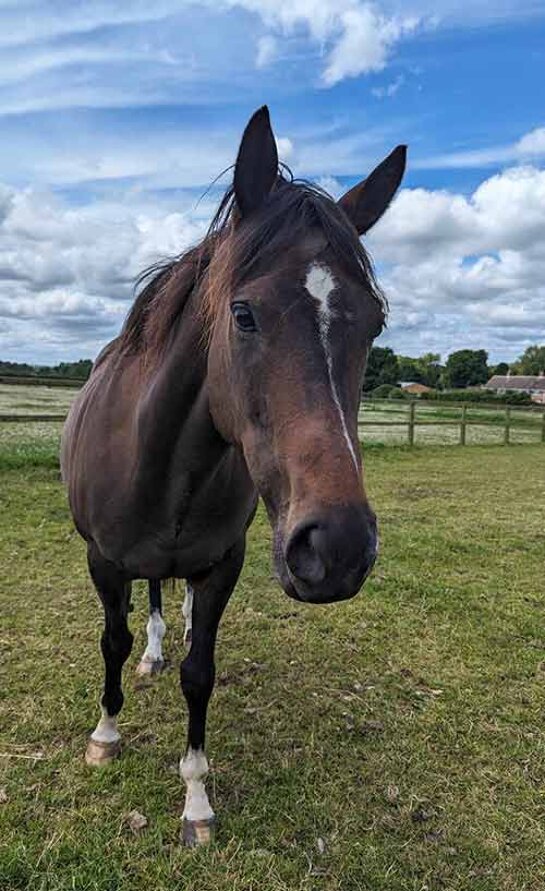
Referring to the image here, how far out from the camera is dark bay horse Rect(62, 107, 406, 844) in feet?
4.63

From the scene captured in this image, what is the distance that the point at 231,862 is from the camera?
229 cm

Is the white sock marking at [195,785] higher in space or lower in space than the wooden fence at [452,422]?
lower

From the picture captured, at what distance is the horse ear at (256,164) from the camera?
1.68m

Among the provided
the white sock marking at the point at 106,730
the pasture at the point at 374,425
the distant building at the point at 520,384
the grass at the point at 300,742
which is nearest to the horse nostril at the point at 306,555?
the grass at the point at 300,742

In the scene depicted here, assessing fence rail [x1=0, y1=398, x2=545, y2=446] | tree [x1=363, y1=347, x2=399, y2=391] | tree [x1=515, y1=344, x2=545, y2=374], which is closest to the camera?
tree [x1=363, y1=347, x2=399, y2=391]

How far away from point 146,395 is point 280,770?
1896 mm

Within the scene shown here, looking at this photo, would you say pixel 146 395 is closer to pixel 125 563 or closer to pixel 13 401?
pixel 125 563

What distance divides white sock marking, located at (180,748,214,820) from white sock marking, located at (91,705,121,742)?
41cm

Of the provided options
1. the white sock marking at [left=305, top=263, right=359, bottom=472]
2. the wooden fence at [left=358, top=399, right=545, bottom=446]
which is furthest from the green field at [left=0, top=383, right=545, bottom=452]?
the white sock marking at [left=305, top=263, right=359, bottom=472]

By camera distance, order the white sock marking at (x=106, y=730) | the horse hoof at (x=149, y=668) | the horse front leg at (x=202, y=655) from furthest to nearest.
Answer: the horse hoof at (x=149, y=668) → the white sock marking at (x=106, y=730) → the horse front leg at (x=202, y=655)

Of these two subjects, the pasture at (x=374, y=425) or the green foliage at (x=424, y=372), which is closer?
the pasture at (x=374, y=425)

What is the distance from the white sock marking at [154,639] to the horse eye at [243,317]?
2819 millimetres

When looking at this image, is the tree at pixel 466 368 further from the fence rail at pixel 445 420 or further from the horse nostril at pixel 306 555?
the horse nostril at pixel 306 555

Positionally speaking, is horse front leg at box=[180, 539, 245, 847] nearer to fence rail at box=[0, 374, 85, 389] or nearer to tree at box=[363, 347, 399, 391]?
tree at box=[363, 347, 399, 391]
